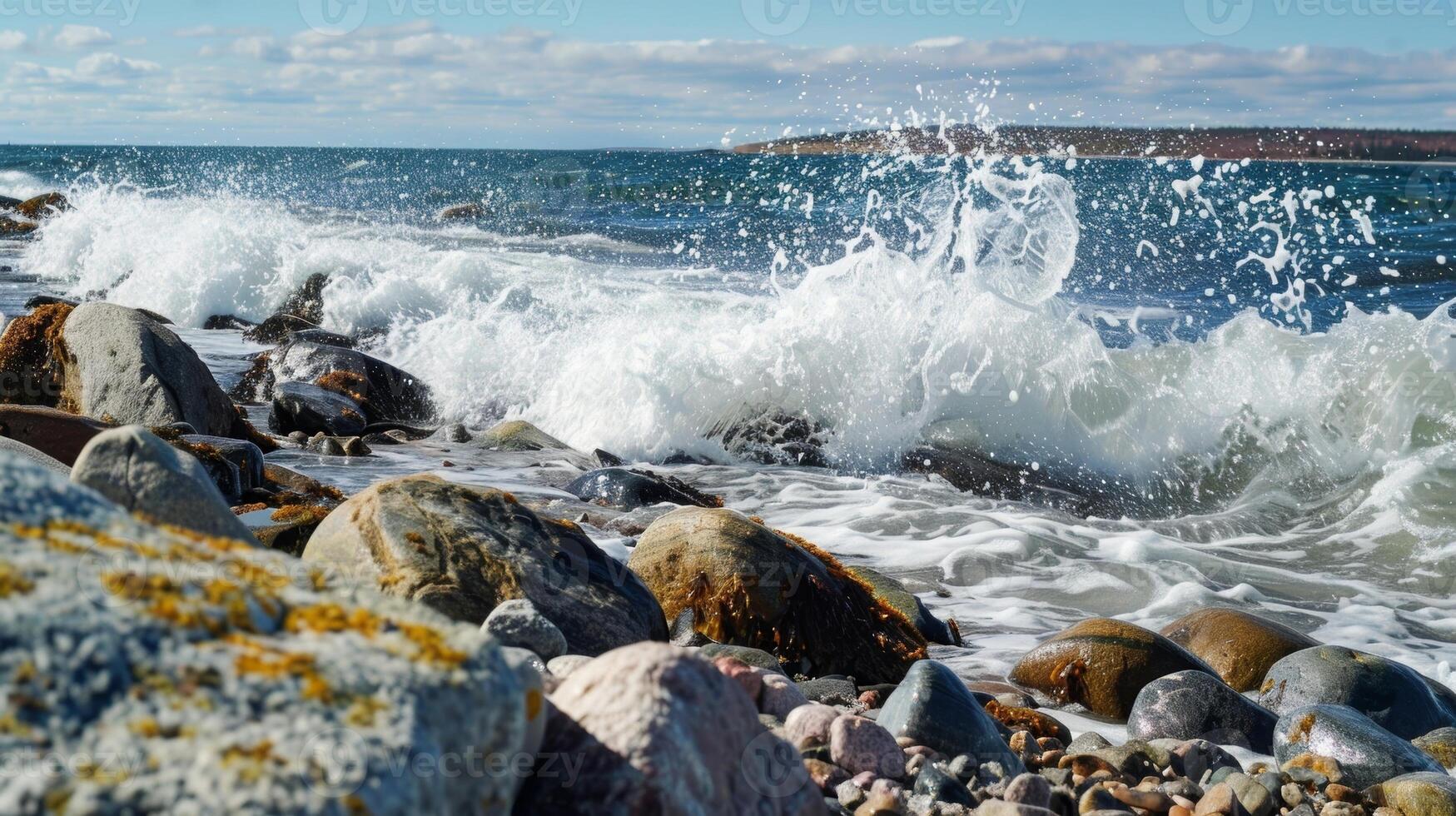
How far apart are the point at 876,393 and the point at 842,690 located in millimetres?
5943

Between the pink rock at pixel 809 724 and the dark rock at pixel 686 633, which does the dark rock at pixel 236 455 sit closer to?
the dark rock at pixel 686 633

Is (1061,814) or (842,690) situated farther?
(842,690)

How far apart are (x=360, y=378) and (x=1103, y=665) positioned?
7.61 metres

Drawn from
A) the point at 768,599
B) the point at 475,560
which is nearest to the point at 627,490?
the point at 768,599

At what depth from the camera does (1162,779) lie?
3.68 m

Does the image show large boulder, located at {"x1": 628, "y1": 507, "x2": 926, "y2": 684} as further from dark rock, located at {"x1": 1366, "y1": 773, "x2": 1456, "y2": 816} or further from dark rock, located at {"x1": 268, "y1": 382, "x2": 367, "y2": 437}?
dark rock, located at {"x1": 268, "y1": 382, "x2": 367, "y2": 437}

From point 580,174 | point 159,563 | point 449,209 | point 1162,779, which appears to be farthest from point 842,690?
point 580,174

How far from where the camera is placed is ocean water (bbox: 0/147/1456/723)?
6.99 meters

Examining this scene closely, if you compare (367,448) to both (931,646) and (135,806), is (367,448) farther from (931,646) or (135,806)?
(135,806)

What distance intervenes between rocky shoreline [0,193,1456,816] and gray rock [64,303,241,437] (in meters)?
0.02

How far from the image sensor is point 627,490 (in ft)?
24.1

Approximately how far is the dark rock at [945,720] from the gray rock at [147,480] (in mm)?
2006

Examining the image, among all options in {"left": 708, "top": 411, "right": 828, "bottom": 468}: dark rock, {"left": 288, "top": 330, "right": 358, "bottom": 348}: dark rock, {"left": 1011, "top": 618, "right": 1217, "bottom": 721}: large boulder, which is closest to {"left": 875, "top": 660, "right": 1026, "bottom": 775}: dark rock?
{"left": 1011, "top": 618, "right": 1217, "bottom": 721}: large boulder

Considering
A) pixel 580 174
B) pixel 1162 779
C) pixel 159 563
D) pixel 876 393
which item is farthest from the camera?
pixel 580 174
